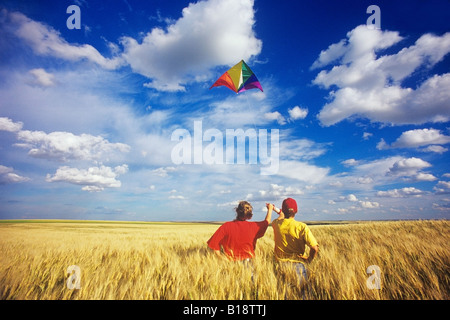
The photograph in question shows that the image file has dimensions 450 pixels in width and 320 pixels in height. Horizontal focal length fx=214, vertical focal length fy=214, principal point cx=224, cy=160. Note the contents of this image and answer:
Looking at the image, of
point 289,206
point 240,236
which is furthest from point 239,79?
point 240,236

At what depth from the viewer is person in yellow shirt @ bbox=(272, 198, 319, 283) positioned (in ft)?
12.3

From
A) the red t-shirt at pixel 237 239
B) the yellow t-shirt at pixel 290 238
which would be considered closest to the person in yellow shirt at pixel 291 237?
the yellow t-shirt at pixel 290 238

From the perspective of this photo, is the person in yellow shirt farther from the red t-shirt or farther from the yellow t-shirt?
the red t-shirt

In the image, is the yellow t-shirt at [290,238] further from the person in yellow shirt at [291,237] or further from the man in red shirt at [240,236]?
the man in red shirt at [240,236]

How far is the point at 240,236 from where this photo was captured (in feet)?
12.9

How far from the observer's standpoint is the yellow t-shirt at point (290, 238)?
3.81m

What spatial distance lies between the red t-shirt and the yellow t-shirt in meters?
0.48

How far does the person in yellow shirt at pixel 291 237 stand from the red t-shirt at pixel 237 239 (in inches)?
19.8

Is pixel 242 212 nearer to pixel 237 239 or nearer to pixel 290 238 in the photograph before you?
pixel 237 239

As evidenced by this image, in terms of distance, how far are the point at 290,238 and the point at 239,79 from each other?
24.7 feet
